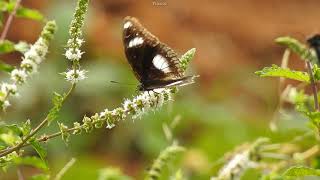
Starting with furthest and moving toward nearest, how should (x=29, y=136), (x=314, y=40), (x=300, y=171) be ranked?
(x=314, y=40) → (x=300, y=171) → (x=29, y=136)

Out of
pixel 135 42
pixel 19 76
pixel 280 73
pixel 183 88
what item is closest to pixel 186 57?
pixel 280 73

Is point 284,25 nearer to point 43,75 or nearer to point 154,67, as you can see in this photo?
point 43,75

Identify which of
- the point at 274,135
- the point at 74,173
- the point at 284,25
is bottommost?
the point at 274,135

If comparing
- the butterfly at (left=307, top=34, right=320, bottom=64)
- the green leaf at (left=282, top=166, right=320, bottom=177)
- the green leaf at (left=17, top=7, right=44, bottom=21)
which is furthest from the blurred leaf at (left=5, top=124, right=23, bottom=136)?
the butterfly at (left=307, top=34, right=320, bottom=64)

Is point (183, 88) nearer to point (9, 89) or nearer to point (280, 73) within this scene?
point (280, 73)

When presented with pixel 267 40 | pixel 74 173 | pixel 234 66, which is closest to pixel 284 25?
pixel 267 40
